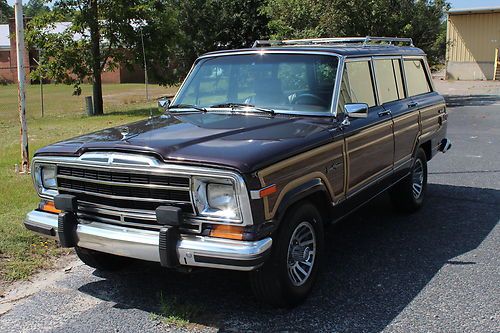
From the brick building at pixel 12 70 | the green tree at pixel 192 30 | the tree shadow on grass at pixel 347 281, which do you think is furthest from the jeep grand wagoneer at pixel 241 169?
the brick building at pixel 12 70

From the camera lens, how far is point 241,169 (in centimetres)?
344

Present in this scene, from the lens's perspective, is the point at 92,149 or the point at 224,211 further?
the point at 92,149

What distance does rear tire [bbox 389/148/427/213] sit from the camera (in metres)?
6.32

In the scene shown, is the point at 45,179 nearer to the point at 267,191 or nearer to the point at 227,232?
the point at 227,232

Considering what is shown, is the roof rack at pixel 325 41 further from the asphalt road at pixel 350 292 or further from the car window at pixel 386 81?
the asphalt road at pixel 350 292

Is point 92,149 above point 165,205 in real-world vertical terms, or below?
above

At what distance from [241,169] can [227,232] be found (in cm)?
44

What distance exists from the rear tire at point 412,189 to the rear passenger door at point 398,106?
0.28 meters

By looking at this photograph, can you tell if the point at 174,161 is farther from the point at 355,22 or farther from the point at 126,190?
the point at 355,22

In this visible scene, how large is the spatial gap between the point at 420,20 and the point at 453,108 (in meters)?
3.27

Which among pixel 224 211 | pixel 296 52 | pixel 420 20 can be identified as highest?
pixel 420 20

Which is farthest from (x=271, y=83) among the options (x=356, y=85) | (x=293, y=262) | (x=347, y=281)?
(x=347, y=281)

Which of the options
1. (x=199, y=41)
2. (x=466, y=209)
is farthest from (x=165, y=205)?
(x=199, y=41)

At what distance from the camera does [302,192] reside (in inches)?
155
